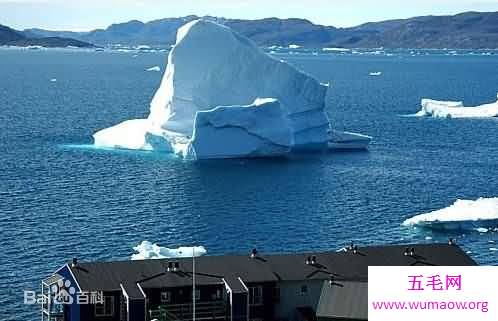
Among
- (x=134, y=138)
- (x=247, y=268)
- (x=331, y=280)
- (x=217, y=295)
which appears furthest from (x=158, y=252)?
(x=134, y=138)

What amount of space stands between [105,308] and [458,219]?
24.4 metres

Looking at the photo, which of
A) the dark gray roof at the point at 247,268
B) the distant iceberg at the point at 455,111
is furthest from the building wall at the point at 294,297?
the distant iceberg at the point at 455,111

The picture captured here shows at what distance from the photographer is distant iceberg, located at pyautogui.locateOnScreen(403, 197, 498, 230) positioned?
50438 mm

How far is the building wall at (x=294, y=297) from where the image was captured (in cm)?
3189

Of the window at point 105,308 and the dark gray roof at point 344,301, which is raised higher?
the dark gray roof at point 344,301

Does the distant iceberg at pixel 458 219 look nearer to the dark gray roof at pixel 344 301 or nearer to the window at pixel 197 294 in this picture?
the dark gray roof at pixel 344 301

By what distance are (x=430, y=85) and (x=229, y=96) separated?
312 feet

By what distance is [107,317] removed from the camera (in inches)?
1232

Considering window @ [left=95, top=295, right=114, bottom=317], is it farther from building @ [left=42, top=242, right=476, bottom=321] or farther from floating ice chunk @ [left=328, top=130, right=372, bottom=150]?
floating ice chunk @ [left=328, top=130, right=372, bottom=150]

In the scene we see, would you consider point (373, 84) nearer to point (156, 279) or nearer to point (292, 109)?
point (292, 109)

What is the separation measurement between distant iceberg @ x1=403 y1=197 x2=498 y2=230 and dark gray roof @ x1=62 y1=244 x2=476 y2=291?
16.0 metres

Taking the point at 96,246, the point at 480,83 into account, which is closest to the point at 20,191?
the point at 96,246

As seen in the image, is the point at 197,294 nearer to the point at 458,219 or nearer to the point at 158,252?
the point at 158,252

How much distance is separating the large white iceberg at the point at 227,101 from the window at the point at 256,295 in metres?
38.1
